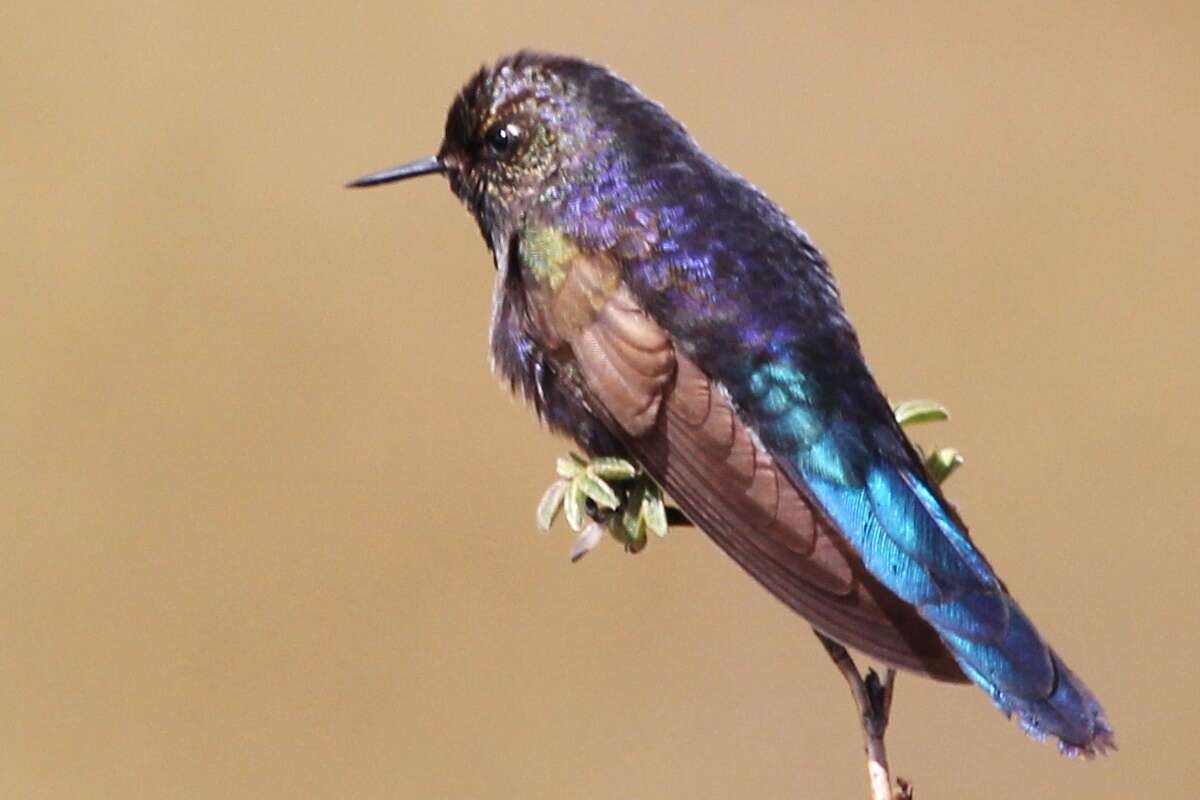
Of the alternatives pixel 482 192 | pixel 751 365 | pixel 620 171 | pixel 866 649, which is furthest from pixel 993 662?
pixel 482 192

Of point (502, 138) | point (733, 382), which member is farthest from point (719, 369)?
point (502, 138)

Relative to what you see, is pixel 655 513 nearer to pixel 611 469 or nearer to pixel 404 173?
pixel 611 469

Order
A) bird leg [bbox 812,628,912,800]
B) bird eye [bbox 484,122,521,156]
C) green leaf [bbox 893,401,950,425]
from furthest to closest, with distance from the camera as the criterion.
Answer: bird eye [bbox 484,122,521,156] < green leaf [bbox 893,401,950,425] < bird leg [bbox 812,628,912,800]

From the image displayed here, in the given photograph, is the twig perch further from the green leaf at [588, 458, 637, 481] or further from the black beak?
the black beak

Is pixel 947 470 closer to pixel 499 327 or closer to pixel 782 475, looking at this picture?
pixel 782 475

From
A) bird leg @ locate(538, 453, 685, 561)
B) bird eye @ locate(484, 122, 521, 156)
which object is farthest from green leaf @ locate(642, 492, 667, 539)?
bird eye @ locate(484, 122, 521, 156)

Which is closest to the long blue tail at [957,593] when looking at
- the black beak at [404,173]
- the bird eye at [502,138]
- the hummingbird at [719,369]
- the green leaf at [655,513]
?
the hummingbird at [719,369]

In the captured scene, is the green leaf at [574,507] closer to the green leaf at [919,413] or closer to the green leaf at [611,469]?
the green leaf at [611,469]
